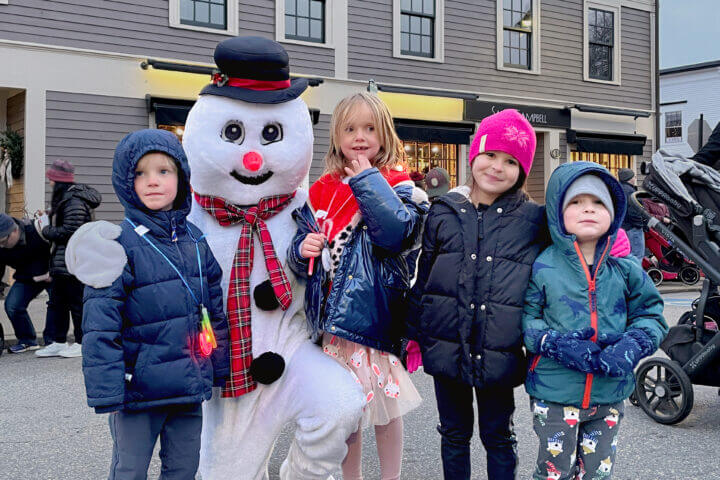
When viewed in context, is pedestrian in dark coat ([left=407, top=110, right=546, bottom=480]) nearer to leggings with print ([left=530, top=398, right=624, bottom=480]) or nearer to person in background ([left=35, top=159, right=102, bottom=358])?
leggings with print ([left=530, top=398, right=624, bottom=480])

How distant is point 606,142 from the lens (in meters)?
16.7

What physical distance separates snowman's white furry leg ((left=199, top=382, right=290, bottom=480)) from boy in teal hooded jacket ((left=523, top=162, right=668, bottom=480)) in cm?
110

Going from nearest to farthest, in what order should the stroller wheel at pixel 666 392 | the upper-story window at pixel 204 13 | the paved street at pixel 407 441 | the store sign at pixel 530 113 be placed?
the paved street at pixel 407 441
the stroller wheel at pixel 666 392
the upper-story window at pixel 204 13
the store sign at pixel 530 113

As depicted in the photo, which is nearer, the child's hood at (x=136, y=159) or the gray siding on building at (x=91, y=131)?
the child's hood at (x=136, y=159)

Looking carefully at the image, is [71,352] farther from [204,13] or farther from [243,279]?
[204,13]

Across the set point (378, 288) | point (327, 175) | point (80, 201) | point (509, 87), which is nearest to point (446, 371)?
point (378, 288)

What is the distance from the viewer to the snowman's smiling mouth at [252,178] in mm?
3103

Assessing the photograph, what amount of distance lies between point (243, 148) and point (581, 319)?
1594mm

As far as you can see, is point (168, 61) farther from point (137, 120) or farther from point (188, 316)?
point (188, 316)

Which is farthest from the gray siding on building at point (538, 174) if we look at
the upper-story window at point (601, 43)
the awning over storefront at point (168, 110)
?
the awning over storefront at point (168, 110)

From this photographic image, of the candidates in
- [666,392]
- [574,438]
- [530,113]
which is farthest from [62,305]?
[530,113]

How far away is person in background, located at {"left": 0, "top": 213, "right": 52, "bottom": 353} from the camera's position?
23.8 feet

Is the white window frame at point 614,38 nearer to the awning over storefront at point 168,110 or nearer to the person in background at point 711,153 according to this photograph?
the awning over storefront at point 168,110

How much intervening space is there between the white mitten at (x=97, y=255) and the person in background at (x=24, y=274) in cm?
509
